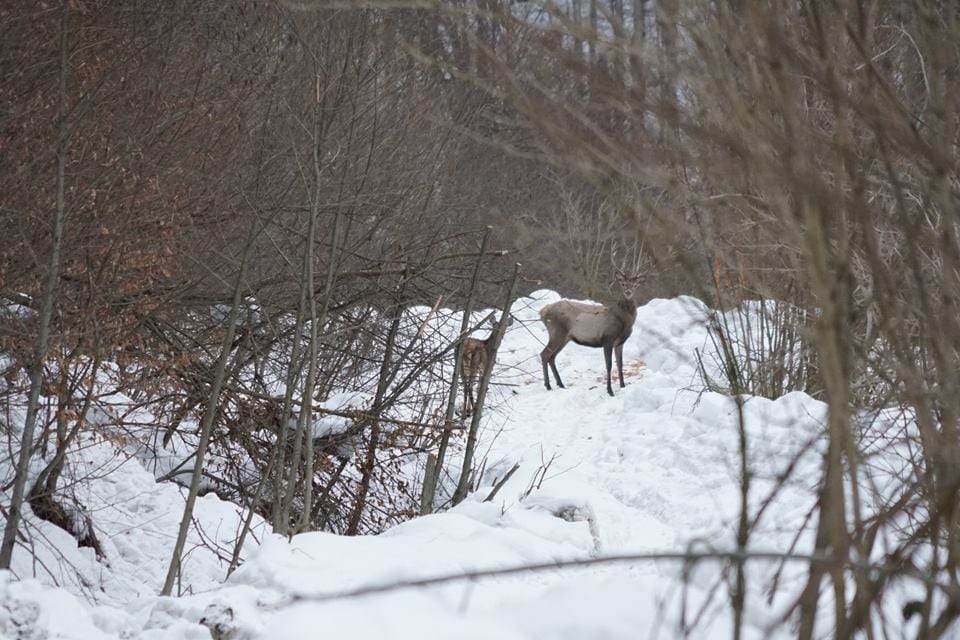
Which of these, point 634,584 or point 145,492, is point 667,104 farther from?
point 145,492

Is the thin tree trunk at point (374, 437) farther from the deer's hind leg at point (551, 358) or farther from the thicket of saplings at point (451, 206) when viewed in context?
the deer's hind leg at point (551, 358)

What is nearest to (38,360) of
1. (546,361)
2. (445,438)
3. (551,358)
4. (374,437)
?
(445,438)

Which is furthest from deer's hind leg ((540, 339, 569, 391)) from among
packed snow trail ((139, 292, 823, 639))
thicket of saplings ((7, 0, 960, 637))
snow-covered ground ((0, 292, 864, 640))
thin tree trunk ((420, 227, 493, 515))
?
thin tree trunk ((420, 227, 493, 515))

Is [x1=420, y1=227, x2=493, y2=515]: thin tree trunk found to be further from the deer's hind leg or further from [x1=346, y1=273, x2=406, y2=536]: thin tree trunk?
the deer's hind leg

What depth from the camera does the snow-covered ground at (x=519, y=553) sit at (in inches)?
111

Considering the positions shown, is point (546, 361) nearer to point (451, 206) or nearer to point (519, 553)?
point (451, 206)

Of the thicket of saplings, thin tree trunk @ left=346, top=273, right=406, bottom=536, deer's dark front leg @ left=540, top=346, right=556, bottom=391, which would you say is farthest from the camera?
deer's dark front leg @ left=540, top=346, right=556, bottom=391

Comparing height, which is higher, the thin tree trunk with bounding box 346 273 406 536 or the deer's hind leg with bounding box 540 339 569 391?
the deer's hind leg with bounding box 540 339 569 391

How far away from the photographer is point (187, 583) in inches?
314

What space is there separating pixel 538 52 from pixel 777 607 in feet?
6.56

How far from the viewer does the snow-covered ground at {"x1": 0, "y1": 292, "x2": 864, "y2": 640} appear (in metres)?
2.83

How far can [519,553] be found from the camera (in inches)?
171

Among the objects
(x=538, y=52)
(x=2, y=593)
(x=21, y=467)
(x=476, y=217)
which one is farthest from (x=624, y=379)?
(x=538, y=52)

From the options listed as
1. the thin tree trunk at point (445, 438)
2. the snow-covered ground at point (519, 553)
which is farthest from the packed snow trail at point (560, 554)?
the thin tree trunk at point (445, 438)
